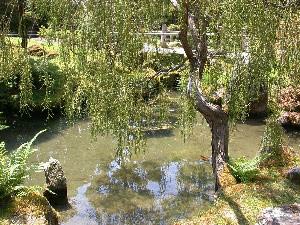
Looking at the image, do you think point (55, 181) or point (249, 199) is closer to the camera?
point (249, 199)

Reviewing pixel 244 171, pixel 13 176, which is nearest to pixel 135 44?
pixel 13 176

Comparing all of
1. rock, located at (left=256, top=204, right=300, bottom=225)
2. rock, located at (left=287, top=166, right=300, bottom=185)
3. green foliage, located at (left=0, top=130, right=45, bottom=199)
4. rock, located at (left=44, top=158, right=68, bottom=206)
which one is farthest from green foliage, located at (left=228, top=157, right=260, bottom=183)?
green foliage, located at (left=0, top=130, right=45, bottom=199)

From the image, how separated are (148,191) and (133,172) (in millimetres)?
1122

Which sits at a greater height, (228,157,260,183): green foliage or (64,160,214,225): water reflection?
(228,157,260,183): green foliage

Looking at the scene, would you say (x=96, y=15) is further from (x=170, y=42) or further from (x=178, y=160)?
(x=170, y=42)

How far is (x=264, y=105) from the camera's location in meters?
16.3

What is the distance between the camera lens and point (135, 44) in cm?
662

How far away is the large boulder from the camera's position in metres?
8.73

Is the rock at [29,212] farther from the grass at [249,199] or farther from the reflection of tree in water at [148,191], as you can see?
the grass at [249,199]

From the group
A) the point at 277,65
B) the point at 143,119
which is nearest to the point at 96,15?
the point at 143,119

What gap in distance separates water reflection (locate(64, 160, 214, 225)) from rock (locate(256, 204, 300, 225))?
10.5 feet

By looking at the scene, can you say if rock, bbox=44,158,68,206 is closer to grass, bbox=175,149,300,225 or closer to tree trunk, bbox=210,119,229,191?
grass, bbox=175,149,300,225

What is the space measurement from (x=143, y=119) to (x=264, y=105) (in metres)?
9.28

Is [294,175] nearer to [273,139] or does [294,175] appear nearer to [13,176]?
[273,139]
